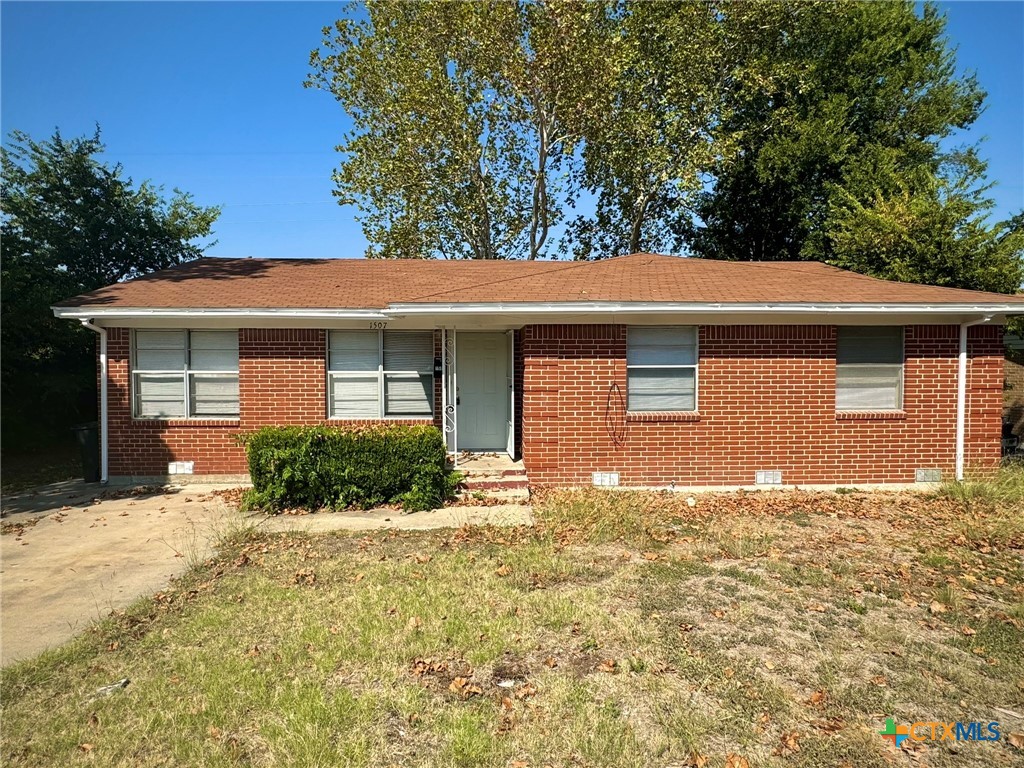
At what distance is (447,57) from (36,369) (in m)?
15.6

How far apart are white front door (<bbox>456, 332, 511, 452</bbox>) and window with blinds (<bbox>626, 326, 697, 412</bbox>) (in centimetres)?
268

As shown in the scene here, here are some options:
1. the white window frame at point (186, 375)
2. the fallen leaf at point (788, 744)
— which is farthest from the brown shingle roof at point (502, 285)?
the fallen leaf at point (788, 744)

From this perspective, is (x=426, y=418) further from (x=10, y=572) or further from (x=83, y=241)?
(x=83, y=241)

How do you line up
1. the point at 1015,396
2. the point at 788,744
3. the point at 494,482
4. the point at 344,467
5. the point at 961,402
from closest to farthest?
the point at 788,744, the point at 344,467, the point at 494,482, the point at 961,402, the point at 1015,396

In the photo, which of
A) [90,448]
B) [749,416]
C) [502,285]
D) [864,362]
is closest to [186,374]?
[90,448]

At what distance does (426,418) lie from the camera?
1109 cm

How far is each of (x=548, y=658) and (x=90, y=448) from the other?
10234 mm

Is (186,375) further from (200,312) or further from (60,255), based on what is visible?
(60,255)

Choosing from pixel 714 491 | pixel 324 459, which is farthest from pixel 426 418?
pixel 714 491

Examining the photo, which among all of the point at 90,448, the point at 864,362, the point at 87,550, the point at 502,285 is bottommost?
the point at 87,550

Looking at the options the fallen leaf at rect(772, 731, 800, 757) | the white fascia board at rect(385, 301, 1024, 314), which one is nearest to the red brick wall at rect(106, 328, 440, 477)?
the white fascia board at rect(385, 301, 1024, 314)

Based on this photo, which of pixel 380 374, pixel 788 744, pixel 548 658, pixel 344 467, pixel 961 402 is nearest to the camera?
pixel 788 744

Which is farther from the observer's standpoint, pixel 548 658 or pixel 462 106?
pixel 462 106

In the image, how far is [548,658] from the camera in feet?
13.9
